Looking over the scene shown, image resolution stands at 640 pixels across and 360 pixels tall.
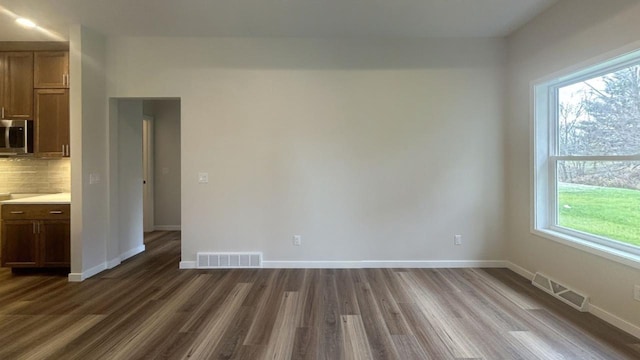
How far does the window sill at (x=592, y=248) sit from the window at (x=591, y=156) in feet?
0.05

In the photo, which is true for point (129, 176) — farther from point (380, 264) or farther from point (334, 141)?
point (380, 264)

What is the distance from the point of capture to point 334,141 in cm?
412

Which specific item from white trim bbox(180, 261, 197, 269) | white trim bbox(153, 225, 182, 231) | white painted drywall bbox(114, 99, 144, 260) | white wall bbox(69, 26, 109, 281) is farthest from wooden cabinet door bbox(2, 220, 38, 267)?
white trim bbox(153, 225, 182, 231)

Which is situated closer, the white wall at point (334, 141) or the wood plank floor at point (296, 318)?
the wood plank floor at point (296, 318)

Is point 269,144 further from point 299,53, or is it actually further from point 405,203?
point 405,203

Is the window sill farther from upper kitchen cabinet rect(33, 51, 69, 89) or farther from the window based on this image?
upper kitchen cabinet rect(33, 51, 69, 89)

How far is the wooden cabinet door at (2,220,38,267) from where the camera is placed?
384 centimetres

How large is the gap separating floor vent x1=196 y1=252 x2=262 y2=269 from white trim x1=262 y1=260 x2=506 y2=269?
12cm

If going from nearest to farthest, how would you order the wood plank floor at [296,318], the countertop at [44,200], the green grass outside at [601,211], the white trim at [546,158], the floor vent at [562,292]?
the wood plank floor at [296,318], the green grass outside at [601,211], the floor vent at [562,292], the white trim at [546,158], the countertop at [44,200]

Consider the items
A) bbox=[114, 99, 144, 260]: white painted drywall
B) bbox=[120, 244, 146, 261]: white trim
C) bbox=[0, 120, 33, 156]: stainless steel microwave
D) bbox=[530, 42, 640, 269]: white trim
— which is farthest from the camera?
bbox=[120, 244, 146, 261]: white trim

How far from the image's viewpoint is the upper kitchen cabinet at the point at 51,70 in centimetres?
404

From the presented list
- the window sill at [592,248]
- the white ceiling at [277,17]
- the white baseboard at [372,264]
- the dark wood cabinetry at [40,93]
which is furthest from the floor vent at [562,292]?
the dark wood cabinetry at [40,93]

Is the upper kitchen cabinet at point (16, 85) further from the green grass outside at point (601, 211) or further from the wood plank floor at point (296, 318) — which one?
the green grass outside at point (601, 211)

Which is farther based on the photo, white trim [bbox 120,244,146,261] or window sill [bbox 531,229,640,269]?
white trim [bbox 120,244,146,261]
